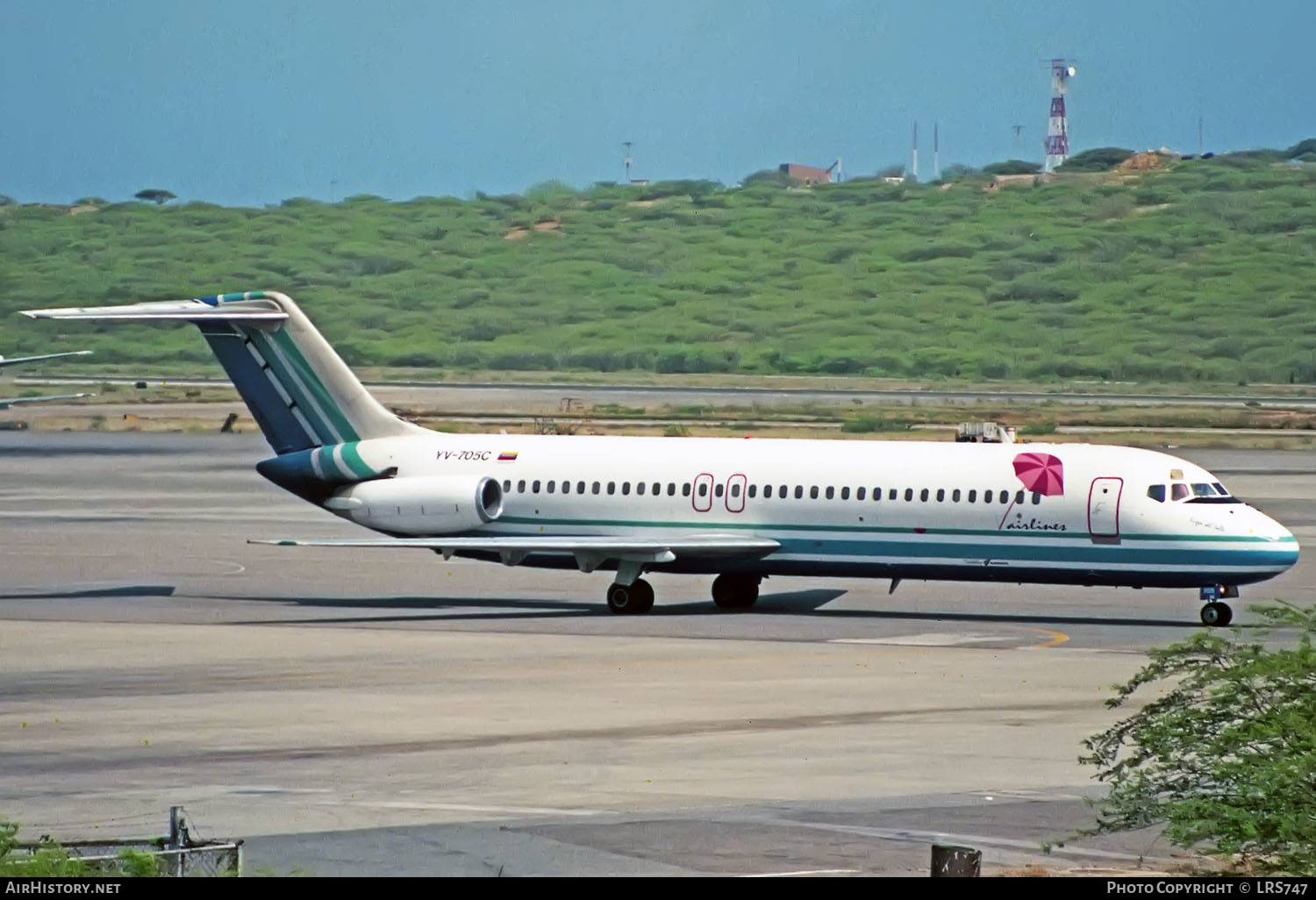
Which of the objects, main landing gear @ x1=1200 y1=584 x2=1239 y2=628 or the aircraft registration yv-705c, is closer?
main landing gear @ x1=1200 y1=584 x2=1239 y2=628

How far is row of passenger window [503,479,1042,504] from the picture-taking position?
37.8 m

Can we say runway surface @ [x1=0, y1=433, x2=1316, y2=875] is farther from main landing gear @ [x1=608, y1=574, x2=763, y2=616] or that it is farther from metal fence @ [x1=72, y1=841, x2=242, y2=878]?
metal fence @ [x1=72, y1=841, x2=242, y2=878]

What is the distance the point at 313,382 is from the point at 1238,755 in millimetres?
28512

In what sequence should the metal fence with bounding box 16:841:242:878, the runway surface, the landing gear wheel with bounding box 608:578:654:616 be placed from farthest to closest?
the landing gear wheel with bounding box 608:578:654:616, the runway surface, the metal fence with bounding box 16:841:242:878

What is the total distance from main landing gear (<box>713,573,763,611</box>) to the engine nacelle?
4.02 m

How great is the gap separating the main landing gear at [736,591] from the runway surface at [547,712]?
0.58 metres

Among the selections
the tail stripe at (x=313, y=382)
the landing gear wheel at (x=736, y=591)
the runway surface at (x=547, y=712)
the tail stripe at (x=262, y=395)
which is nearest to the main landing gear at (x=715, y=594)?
the landing gear wheel at (x=736, y=591)

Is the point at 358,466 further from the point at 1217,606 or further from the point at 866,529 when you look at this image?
the point at 1217,606

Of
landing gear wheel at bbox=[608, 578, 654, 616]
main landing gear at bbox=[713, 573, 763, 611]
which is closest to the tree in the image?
landing gear wheel at bbox=[608, 578, 654, 616]

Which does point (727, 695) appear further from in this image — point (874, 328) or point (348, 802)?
point (874, 328)

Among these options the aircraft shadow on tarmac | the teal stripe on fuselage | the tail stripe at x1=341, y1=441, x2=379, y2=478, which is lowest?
the aircraft shadow on tarmac

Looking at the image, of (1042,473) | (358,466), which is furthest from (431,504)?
(1042,473)

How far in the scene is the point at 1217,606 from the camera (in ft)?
120

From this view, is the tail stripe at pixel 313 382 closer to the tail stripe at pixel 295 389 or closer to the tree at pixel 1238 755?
the tail stripe at pixel 295 389
